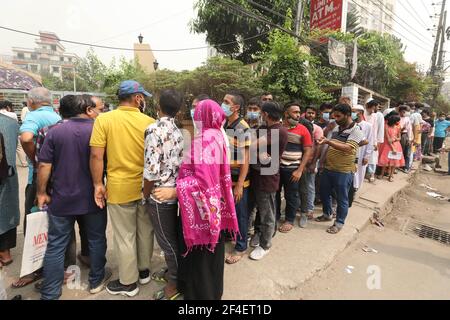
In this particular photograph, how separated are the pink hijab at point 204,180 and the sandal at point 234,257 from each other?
856mm

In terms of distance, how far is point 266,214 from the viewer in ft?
9.57

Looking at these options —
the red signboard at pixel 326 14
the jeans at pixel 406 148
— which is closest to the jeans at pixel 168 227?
the jeans at pixel 406 148

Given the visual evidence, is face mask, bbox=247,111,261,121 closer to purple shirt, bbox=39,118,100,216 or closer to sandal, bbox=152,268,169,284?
purple shirt, bbox=39,118,100,216

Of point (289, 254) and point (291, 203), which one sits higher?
point (291, 203)

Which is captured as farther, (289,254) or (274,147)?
(289,254)

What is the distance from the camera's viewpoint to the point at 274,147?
9.35 feet

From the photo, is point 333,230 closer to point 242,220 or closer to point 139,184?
point 242,220

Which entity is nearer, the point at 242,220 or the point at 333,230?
the point at 242,220

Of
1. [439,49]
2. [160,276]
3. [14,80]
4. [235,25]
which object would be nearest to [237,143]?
[160,276]

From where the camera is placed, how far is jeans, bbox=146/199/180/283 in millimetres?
2160

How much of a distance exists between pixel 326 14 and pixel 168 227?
1036cm

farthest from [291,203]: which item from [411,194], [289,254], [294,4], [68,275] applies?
[294,4]
